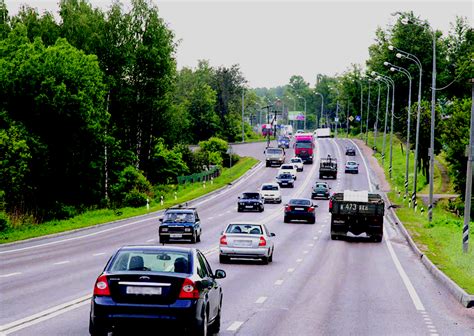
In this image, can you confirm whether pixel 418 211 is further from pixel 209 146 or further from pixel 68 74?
pixel 209 146

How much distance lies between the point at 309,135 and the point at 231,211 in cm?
5361

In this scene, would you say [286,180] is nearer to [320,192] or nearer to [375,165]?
[320,192]

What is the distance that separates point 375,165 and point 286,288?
9531 centimetres

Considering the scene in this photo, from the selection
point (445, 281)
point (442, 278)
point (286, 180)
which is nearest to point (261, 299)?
point (445, 281)

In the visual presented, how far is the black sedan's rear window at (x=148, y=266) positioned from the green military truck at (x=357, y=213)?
95.3 ft

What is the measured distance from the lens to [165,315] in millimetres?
11891

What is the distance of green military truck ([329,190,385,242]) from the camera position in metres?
41.4

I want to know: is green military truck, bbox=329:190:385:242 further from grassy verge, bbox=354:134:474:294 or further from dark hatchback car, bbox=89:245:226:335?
dark hatchback car, bbox=89:245:226:335

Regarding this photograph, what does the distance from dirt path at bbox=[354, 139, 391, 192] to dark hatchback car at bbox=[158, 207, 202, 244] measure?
165 feet

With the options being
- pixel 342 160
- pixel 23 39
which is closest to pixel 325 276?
pixel 23 39

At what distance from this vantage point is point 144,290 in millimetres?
11961

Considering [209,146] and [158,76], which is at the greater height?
[158,76]

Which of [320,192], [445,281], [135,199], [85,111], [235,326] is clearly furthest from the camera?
[320,192]

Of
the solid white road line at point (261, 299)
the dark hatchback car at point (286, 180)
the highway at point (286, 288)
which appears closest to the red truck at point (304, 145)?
the dark hatchback car at point (286, 180)
